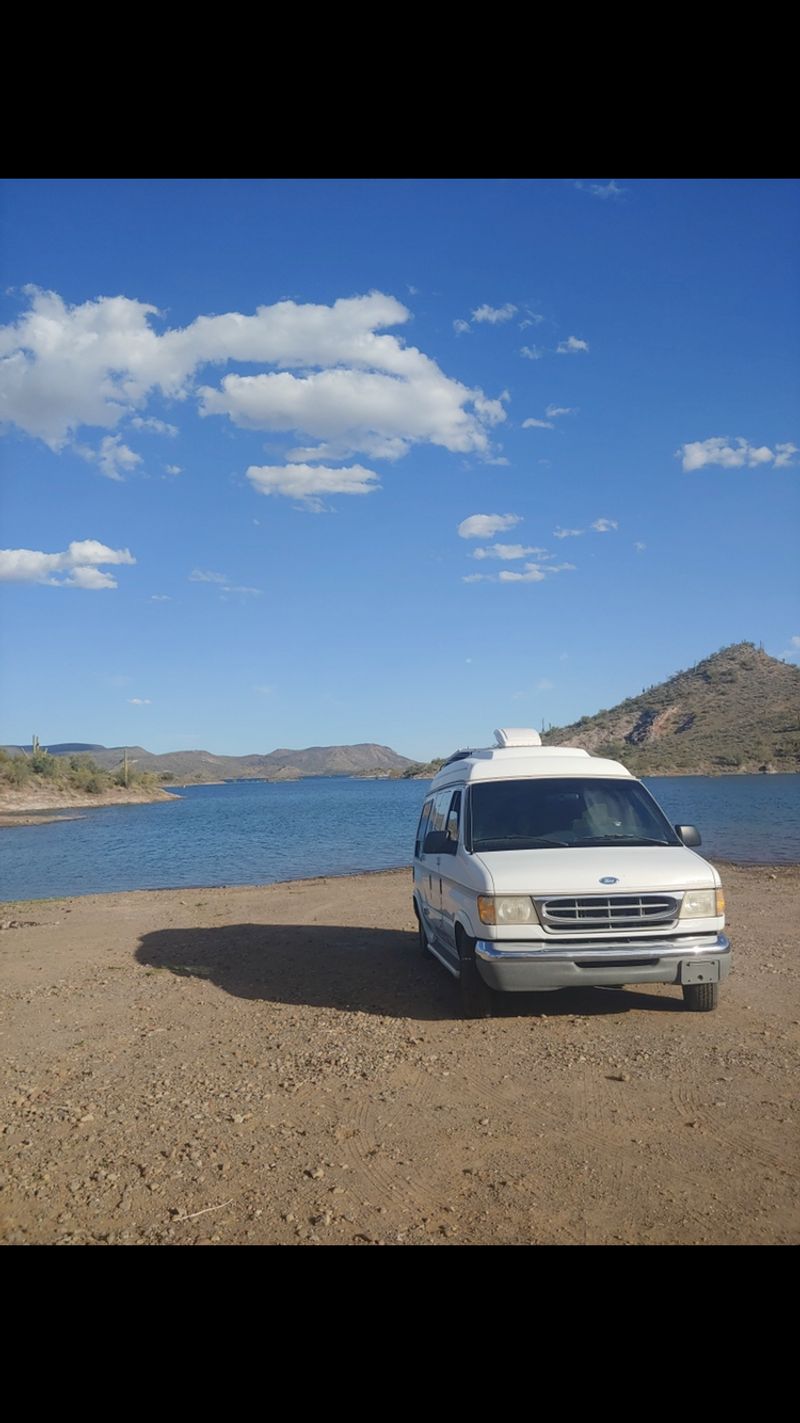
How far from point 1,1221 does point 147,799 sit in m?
95.1

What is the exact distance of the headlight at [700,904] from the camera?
7.13 meters

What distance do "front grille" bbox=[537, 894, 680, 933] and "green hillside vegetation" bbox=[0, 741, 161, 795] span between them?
76.6 metres

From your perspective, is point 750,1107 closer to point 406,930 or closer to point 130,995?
point 130,995

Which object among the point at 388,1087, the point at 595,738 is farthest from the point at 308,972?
the point at 595,738

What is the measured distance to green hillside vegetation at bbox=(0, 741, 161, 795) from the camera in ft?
265

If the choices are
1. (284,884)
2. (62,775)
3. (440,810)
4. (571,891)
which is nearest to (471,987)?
(571,891)

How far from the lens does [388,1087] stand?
5945 mm

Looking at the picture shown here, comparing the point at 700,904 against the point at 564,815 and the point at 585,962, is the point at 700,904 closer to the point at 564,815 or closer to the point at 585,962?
the point at 585,962

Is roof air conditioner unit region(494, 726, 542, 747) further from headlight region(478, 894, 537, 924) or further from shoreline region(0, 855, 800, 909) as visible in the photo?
shoreline region(0, 855, 800, 909)

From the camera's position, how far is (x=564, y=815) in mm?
A: 8273

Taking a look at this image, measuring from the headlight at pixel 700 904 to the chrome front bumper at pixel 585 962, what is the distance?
21 cm

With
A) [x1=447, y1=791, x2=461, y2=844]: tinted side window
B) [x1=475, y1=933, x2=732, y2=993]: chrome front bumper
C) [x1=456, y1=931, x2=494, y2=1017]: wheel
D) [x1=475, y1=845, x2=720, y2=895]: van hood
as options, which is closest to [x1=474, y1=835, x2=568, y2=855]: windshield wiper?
[x1=475, y1=845, x2=720, y2=895]: van hood

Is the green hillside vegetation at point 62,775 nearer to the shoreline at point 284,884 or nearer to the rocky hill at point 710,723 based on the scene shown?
the rocky hill at point 710,723
